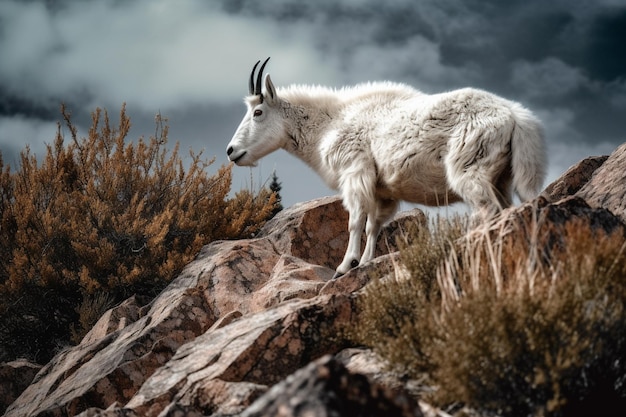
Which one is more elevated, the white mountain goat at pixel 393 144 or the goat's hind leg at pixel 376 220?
the white mountain goat at pixel 393 144

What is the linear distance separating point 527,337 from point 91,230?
26.1ft

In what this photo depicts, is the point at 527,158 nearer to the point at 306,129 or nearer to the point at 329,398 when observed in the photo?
the point at 306,129

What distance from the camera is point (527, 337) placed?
122 inches

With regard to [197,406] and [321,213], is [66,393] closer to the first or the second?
[197,406]

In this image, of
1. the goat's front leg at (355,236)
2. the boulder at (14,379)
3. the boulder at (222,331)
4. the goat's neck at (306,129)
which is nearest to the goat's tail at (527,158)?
the boulder at (222,331)

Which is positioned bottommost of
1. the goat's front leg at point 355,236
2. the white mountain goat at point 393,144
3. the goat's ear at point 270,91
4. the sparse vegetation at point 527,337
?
the sparse vegetation at point 527,337

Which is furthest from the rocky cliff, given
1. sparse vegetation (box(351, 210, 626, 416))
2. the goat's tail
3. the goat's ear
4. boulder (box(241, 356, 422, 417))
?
the goat's ear

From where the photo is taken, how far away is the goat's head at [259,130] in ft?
27.0

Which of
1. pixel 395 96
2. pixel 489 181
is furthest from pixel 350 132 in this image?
pixel 489 181

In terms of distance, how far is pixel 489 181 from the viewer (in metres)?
5.98

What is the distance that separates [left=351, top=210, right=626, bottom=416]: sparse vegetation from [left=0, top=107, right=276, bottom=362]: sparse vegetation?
6.25m

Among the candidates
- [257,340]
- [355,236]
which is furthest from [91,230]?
[257,340]

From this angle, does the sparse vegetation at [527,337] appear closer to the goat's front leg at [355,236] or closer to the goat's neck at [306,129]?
the goat's front leg at [355,236]

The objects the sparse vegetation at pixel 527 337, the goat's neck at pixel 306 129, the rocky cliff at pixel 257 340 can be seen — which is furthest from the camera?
the goat's neck at pixel 306 129
